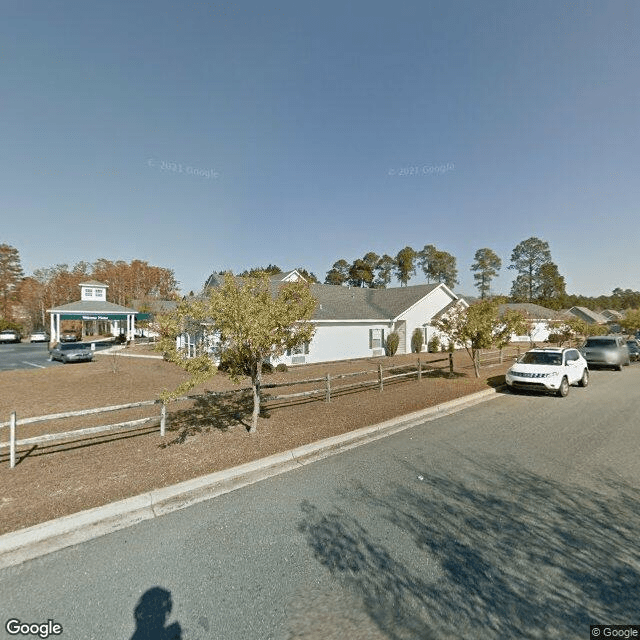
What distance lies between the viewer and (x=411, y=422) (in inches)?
348

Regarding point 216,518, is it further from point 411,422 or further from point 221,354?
point 411,422

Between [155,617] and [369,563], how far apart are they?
196 cm

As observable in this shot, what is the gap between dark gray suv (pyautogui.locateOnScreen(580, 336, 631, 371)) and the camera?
19062mm

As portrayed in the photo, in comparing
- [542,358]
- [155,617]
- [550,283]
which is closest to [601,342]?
[542,358]

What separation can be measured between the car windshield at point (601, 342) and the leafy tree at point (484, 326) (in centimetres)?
940

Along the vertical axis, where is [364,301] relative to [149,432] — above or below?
above

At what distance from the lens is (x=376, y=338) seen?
25.1m

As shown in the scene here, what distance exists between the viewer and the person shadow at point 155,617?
2.71 metres

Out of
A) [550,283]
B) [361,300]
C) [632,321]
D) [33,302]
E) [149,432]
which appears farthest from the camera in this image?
[550,283]

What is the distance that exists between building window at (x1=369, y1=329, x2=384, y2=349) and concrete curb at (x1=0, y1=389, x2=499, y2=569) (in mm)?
17598

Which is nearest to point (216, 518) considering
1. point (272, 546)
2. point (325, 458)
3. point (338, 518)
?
point (272, 546)

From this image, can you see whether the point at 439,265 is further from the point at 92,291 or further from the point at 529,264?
the point at 92,291

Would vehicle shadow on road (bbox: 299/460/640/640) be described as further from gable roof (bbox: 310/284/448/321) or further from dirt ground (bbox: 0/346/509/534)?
gable roof (bbox: 310/284/448/321)

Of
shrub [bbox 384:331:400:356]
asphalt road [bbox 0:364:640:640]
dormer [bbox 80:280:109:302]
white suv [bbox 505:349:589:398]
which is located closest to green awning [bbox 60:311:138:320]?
dormer [bbox 80:280:109:302]
